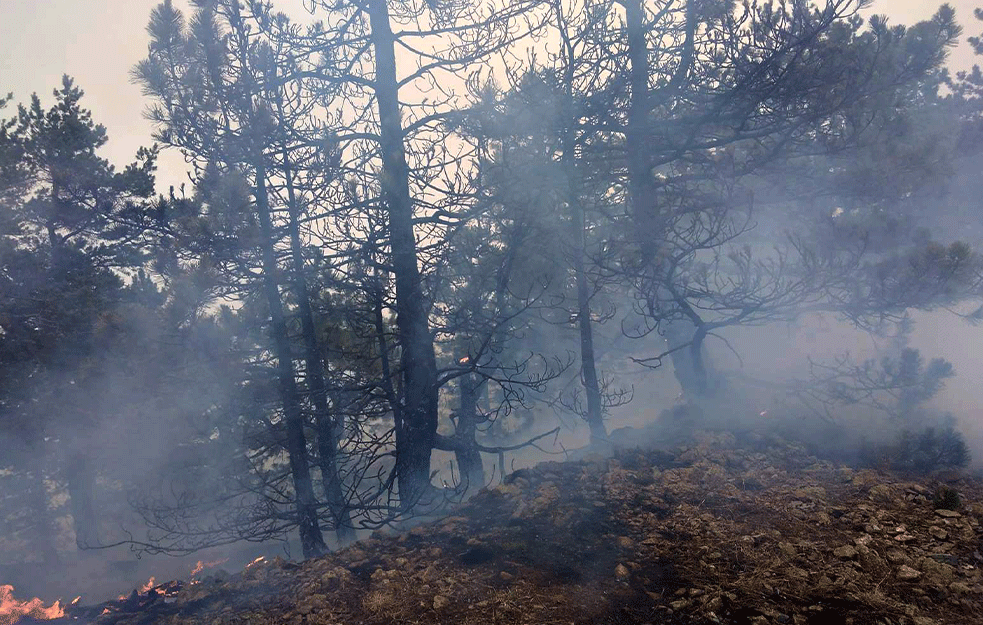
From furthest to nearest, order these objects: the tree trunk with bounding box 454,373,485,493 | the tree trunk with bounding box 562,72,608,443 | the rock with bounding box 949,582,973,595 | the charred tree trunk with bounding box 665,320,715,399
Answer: the charred tree trunk with bounding box 665,320,715,399 < the tree trunk with bounding box 454,373,485,493 < the tree trunk with bounding box 562,72,608,443 < the rock with bounding box 949,582,973,595

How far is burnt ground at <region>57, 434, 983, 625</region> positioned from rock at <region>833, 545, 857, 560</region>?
0.6 inches

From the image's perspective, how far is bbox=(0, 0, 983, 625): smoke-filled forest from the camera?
17.4 ft

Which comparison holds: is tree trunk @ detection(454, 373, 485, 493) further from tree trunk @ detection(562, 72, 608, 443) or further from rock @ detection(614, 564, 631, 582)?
rock @ detection(614, 564, 631, 582)

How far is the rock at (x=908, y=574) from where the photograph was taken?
445 cm

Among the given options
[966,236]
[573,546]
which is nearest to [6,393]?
[573,546]

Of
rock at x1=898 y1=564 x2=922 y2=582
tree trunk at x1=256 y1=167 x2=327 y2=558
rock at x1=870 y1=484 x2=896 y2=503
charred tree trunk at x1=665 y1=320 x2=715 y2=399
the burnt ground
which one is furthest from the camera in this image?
charred tree trunk at x1=665 y1=320 x2=715 y2=399

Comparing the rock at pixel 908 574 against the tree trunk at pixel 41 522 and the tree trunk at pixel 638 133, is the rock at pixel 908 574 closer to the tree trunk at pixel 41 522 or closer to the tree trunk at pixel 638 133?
the tree trunk at pixel 638 133

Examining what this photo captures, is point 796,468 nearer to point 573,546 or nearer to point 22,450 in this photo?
point 573,546

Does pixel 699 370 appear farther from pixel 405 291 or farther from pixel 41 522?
pixel 41 522

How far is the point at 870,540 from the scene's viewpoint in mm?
5098

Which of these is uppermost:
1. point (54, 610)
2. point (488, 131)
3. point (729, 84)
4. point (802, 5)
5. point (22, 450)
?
point (802, 5)

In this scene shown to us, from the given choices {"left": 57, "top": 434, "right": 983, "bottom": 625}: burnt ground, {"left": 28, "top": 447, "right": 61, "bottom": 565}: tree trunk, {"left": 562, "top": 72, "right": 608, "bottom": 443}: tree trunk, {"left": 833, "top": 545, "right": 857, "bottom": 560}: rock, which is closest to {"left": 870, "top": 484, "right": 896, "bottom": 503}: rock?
{"left": 57, "top": 434, "right": 983, "bottom": 625}: burnt ground

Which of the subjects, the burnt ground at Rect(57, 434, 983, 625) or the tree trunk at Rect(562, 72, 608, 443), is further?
the tree trunk at Rect(562, 72, 608, 443)

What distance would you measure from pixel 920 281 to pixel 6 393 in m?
21.7
